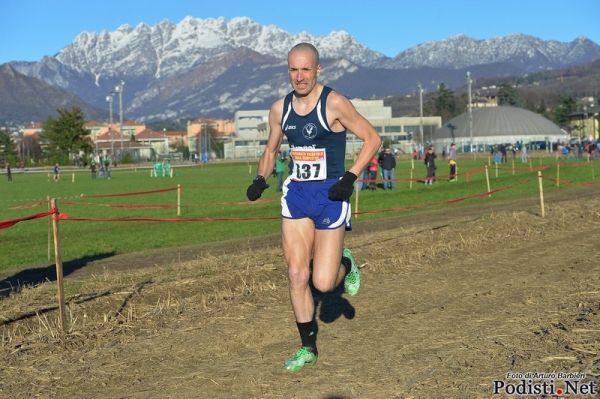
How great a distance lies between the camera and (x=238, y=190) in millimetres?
38656

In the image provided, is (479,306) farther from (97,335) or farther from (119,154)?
(119,154)

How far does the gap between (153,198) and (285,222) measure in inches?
1132

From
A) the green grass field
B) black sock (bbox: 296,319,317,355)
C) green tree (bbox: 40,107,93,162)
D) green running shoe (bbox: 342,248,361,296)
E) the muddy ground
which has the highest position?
green tree (bbox: 40,107,93,162)

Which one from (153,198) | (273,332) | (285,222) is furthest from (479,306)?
(153,198)

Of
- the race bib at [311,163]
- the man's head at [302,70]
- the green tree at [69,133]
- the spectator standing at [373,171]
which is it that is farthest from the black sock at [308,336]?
the green tree at [69,133]

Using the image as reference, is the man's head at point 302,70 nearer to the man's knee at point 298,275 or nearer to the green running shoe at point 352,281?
the man's knee at point 298,275

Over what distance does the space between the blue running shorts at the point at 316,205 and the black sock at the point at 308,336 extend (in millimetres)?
828

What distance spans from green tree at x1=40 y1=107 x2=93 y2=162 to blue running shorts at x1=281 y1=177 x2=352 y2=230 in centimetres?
9945

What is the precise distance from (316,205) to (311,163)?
0.35m

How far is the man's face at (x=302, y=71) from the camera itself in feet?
21.7

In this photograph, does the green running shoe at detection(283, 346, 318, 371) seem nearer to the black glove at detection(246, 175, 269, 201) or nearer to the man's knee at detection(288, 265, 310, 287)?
the man's knee at detection(288, 265, 310, 287)

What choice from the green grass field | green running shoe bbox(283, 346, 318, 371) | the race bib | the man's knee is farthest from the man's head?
the green grass field

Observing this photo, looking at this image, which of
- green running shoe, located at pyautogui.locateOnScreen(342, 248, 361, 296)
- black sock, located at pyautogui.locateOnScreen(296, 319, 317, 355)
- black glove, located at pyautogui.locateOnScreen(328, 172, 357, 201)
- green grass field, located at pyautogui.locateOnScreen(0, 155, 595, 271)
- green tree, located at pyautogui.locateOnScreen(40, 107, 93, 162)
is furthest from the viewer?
green tree, located at pyautogui.locateOnScreen(40, 107, 93, 162)

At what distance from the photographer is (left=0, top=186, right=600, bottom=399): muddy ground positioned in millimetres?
6262
